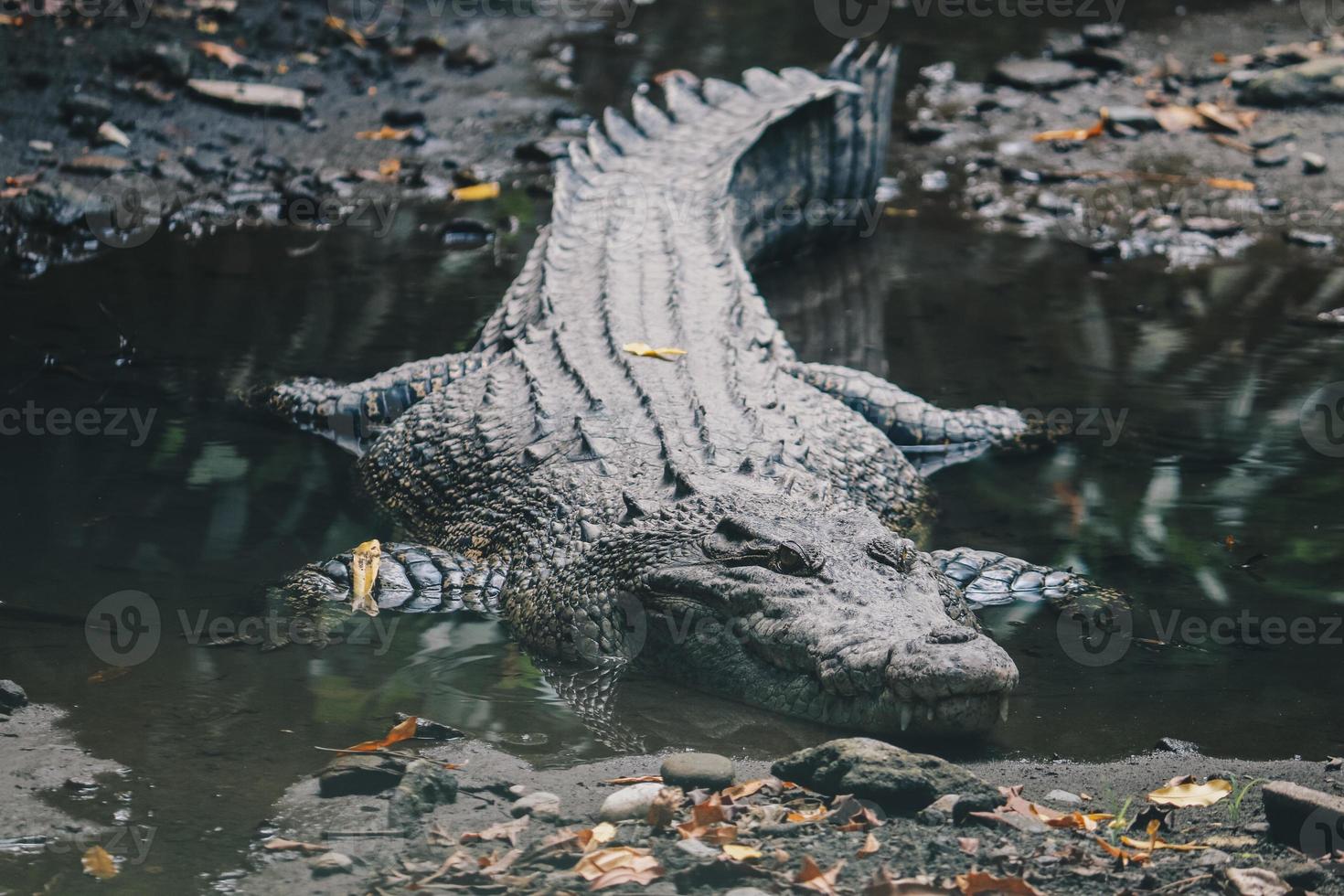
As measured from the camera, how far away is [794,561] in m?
3.78

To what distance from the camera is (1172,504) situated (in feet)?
17.3

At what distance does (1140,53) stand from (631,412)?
8.16 m

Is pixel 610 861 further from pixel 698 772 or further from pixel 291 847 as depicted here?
pixel 291 847

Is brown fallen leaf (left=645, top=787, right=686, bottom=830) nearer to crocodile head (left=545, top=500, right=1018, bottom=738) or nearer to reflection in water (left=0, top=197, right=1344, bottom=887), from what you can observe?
reflection in water (left=0, top=197, right=1344, bottom=887)

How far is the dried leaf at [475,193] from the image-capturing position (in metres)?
9.41

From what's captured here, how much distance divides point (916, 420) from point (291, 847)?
3.65 m

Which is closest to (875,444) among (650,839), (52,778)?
(650,839)

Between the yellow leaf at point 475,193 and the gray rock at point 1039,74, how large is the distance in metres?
4.16

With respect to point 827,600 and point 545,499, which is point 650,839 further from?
point 545,499
